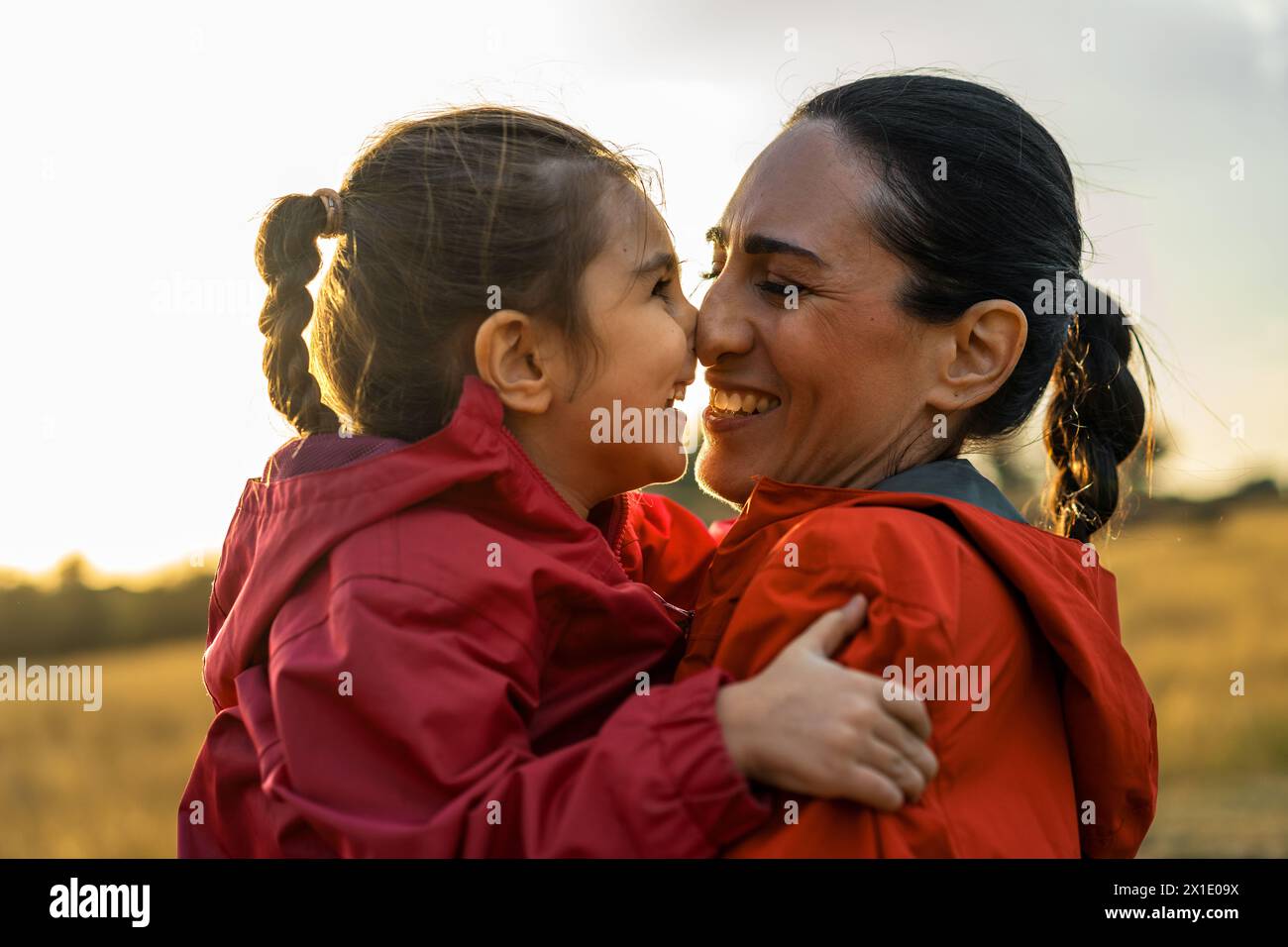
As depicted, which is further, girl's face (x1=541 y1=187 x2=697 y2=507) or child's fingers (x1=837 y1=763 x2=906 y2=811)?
girl's face (x1=541 y1=187 x2=697 y2=507)

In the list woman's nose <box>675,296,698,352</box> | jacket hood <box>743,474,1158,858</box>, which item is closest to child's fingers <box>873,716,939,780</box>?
jacket hood <box>743,474,1158,858</box>

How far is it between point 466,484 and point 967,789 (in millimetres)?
1209

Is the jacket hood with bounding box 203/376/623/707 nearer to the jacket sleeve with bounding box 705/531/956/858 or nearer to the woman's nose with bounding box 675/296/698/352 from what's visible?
the jacket sleeve with bounding box 705/531/956/858

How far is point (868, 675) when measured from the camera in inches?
88.6

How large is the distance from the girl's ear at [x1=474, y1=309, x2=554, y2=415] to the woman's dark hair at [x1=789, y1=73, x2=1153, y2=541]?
0.92 m

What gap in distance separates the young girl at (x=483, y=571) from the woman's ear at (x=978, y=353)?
0.68m

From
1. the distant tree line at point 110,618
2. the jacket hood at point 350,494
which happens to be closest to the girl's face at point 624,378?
the jacket hood at point 350,494

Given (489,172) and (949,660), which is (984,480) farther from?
(489,172)

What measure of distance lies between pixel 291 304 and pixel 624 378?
848mm

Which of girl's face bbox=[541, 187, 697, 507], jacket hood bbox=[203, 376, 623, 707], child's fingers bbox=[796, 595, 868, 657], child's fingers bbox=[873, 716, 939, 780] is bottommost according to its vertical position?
child's fingers bbox=[873, 716, 939, 780]

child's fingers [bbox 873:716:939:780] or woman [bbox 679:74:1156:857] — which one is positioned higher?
woman [bbox 679:74:1156:857]

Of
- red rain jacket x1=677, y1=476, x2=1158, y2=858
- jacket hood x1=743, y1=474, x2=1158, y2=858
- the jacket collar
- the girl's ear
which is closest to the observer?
red rain jacket x1=677, y1=476, x2=1158, y2=858

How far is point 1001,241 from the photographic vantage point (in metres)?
3.17

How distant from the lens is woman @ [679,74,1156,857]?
2.38m
